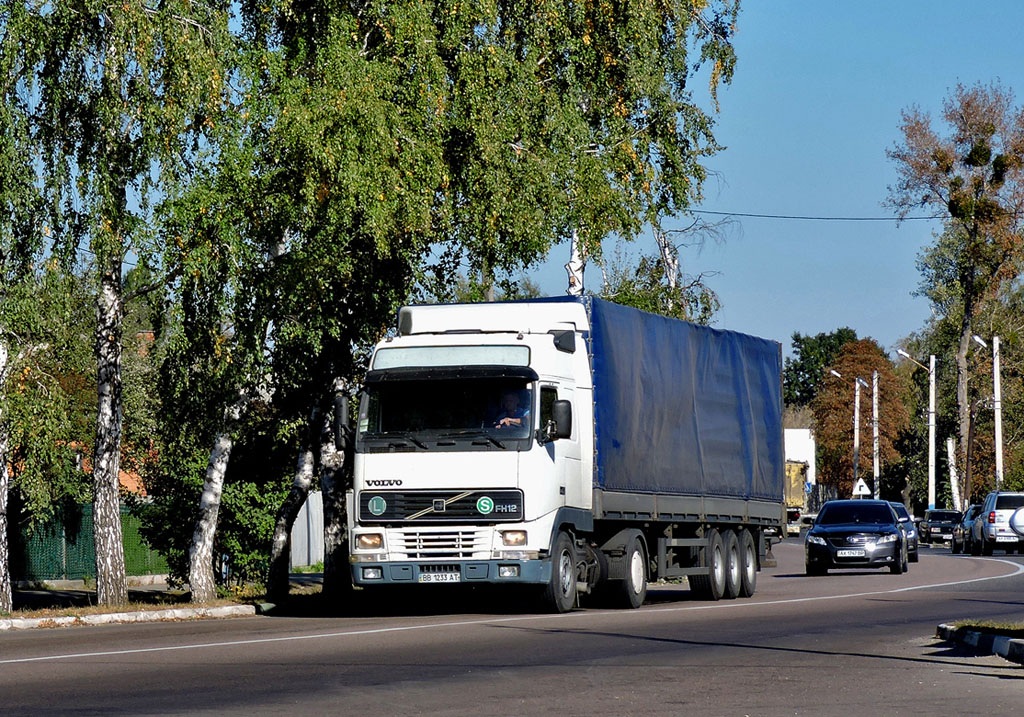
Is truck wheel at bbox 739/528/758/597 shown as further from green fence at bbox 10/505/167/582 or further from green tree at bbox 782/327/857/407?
green tree at bbox 782/327/857/407

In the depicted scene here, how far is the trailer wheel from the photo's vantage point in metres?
24.9

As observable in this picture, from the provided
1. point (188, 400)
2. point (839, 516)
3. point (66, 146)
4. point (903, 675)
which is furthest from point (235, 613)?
point (839, 516)

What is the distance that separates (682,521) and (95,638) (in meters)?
8.59

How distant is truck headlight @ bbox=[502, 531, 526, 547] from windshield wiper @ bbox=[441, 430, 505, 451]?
39.4 inches

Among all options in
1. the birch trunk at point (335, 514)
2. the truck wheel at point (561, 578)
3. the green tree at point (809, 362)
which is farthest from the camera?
the green tree at point (809, 362)

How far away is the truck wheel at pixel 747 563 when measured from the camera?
86.6 feet

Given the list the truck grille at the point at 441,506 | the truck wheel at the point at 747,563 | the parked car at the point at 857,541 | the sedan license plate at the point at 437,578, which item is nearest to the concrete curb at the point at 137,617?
the truck grille at the point at 441,506

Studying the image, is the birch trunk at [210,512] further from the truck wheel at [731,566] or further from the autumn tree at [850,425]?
the autumn tree at [850,425]

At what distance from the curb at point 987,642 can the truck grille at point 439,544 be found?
17.6ft

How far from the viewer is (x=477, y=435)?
19953 millimetres

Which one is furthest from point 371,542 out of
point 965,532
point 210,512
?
point 965,532

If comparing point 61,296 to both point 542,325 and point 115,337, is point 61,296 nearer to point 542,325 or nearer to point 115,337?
point 115,337

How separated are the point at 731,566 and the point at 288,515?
6.79 meters

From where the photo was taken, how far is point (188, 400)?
2438cm
